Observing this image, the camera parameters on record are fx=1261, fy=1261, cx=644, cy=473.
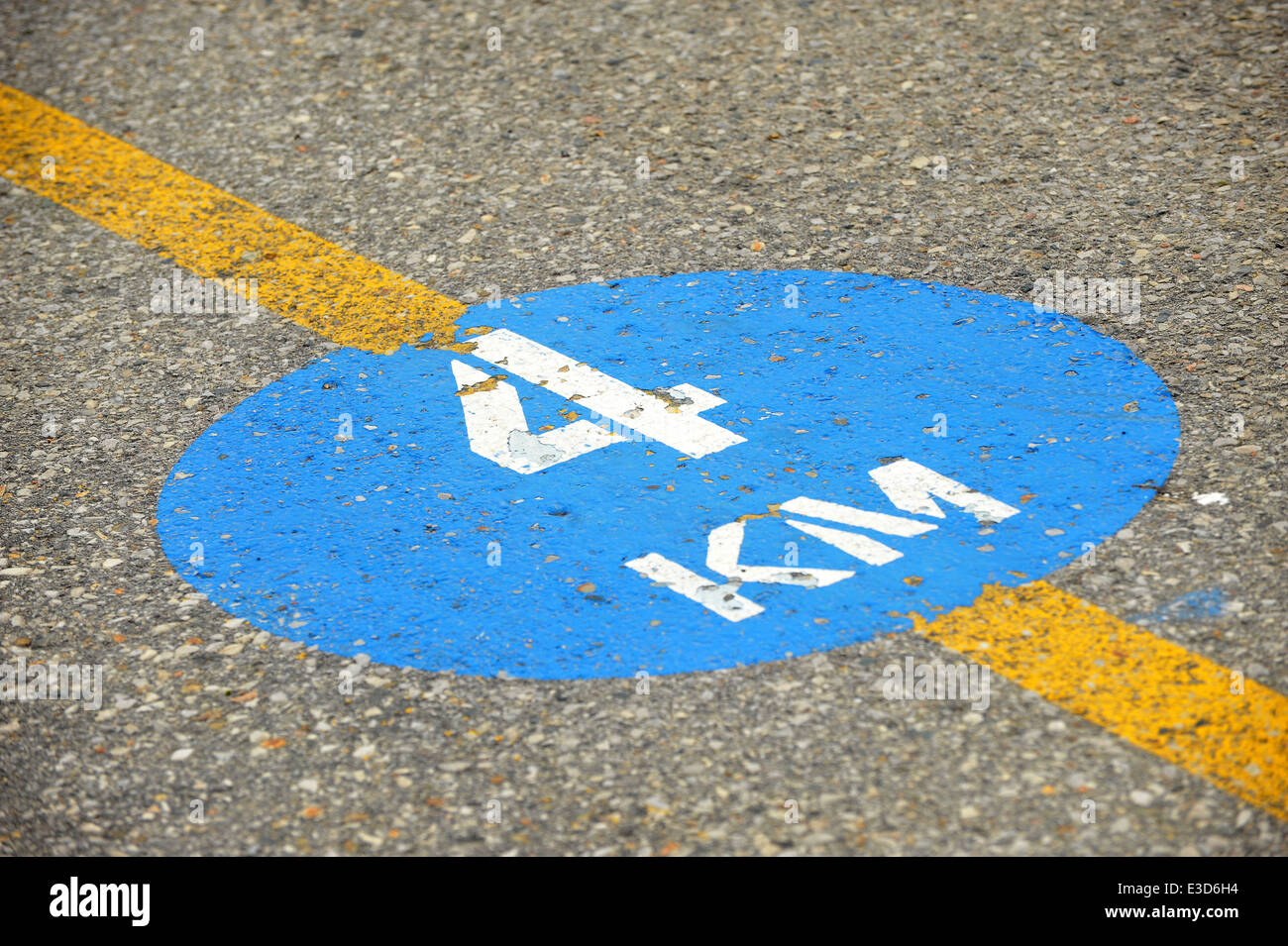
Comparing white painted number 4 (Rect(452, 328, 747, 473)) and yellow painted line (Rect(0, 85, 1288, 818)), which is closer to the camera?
yellow painted line (Rect(0, 85, 1288, 818))

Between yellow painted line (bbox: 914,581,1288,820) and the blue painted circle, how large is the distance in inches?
4.6

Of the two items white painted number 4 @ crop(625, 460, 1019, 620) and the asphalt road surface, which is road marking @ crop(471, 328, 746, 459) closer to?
the asphalt road surface

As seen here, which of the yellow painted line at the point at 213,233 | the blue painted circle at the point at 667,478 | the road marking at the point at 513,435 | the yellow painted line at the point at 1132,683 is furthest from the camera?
the yellow painted line at the point at 213,233

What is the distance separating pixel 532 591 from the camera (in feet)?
11.5

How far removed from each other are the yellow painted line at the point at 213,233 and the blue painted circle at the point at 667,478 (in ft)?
0.73

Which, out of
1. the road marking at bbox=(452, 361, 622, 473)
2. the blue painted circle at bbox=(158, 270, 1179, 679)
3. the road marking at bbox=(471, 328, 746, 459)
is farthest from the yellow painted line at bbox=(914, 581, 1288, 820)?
the road marking at bbox=(452, 361, 622, 473)

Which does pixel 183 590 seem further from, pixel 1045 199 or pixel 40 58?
pixel 40 58

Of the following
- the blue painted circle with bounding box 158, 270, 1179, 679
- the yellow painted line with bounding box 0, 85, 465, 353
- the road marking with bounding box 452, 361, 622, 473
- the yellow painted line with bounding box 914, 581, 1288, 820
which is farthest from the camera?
the yellow painted line with bounding box 0, 85, 465, 353

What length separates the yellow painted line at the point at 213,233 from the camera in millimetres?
4906

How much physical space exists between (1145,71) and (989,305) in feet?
6.66

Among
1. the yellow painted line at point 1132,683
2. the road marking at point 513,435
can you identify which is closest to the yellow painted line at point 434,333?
the yellow painted line at point 1132,683

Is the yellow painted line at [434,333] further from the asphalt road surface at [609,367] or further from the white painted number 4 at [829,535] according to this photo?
the white painted number 4 at [829,535]

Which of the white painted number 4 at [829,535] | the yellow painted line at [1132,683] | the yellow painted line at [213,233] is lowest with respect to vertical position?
the yellow painted line at [1132,683]

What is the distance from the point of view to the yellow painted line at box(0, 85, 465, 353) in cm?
491
